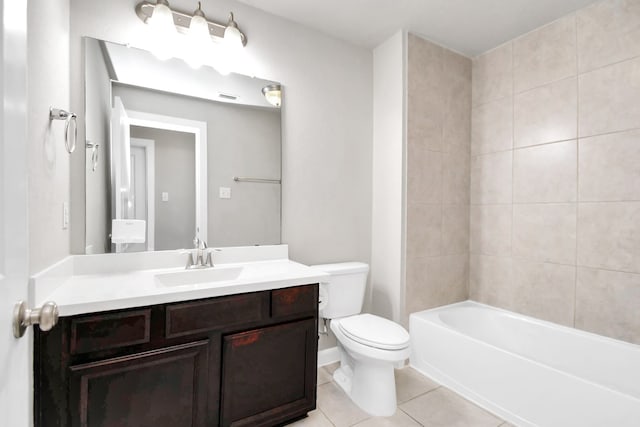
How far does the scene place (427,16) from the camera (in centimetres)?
207

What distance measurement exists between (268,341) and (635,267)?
2.13m

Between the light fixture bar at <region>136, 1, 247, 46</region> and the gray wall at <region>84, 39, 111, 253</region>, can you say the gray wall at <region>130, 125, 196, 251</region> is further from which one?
the light fixture bar at <region>136, 1, 247, 46</region>

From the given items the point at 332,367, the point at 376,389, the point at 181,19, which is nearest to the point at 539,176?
the point at 376,389

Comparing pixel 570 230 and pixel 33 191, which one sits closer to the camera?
pixel 33 191

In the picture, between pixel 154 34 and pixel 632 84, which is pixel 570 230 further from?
pixel 154 34

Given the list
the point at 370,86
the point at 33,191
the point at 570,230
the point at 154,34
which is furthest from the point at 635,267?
the point at 154,34

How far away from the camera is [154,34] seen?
170cm

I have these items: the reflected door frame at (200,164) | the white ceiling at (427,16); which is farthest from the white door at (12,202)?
the white ceiling at (427,16)

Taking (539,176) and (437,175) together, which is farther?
(437,175)

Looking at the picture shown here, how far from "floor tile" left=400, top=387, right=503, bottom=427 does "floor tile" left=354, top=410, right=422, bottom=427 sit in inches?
1.7

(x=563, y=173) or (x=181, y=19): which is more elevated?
(x=181, y=19)

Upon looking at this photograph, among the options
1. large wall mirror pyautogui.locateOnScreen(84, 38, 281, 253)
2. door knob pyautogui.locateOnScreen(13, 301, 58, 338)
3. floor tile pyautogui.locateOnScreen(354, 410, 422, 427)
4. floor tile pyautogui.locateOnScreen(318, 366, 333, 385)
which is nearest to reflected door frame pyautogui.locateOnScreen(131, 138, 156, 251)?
large wall mirror pyautogui.locateOnScreen(84, 38, 281, 253)

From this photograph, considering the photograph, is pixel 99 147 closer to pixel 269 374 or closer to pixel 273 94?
pixel 273 94

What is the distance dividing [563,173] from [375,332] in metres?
1.67
